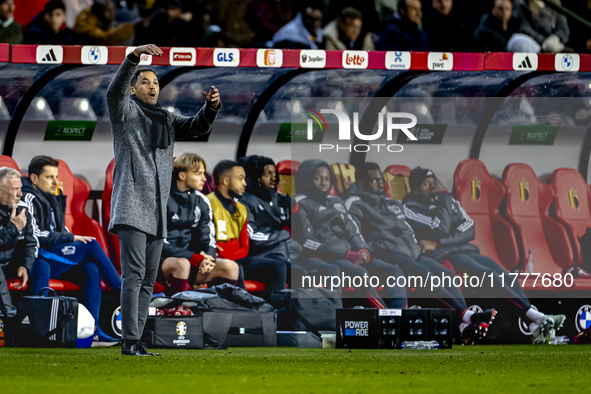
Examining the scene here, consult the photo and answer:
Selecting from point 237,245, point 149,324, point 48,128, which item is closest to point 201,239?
point 237,245

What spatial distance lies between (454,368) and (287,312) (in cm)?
184

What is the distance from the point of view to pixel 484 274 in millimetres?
5461

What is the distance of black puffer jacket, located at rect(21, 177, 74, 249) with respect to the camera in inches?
205

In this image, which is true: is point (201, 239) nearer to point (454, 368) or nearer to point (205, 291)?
point (205, 291)

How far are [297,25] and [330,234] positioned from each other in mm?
2256

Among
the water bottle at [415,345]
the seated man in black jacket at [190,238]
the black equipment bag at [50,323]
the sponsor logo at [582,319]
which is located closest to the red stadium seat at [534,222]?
the sponsor logo at [582,319]

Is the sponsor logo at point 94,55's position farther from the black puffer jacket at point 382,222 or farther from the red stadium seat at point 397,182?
the red stadium seat at point 397,182

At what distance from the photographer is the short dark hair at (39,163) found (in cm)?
525

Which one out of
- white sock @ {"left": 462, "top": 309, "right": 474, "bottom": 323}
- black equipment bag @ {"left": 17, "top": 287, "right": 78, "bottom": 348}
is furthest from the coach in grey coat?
white sock @ {"left": 462, "top": 309, "right": 474, "bottom": 323}

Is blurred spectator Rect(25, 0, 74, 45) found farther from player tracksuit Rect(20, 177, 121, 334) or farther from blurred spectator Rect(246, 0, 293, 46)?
blurred spectator Rect(246, 0, 293, 46)

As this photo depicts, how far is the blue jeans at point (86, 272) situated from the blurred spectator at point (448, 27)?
11.4 feet

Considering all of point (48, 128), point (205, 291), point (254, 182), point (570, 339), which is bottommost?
point (570, 339)

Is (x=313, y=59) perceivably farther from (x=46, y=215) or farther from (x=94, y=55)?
(x=46, y=215)

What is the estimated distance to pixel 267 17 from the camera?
675 cm
